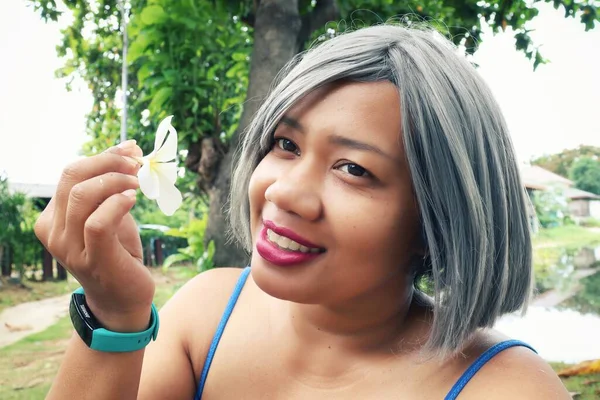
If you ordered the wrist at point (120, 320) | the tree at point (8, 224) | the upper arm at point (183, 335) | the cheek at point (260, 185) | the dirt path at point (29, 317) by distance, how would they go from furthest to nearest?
the tree at point (8, 224) → the dirt path at point (29, 317) → the upper arm at point (183, 335) → the cheek at point (260, 185) → the wrist at point (120, 320)

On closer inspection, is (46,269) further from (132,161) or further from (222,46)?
(132,161)

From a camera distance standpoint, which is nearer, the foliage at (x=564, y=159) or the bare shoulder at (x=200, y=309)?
the bare shoulder at (x=200, y=309)

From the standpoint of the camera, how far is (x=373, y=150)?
3.40 ft

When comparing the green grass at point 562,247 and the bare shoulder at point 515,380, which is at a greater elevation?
the bare shoulder at point 515,380

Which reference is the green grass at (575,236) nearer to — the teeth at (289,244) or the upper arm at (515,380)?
the upper arm at (515,380)

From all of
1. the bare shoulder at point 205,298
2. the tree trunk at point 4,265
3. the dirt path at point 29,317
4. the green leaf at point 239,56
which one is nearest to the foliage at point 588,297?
the green leaf at point 239,56

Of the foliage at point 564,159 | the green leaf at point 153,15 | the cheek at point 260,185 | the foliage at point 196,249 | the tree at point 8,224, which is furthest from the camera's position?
the tree at point 8,224

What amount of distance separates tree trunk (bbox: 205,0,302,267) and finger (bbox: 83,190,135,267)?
2244 mm

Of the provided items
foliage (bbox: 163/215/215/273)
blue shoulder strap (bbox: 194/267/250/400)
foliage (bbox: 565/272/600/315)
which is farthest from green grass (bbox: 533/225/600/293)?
blue shoulder strap (bbox: 194/267/250/400)

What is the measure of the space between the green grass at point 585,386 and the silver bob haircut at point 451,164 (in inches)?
108

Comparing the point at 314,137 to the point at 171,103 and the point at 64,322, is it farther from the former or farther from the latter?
the point at 64,322

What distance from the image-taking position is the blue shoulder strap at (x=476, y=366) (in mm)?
1065

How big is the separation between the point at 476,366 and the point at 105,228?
0.79 metres

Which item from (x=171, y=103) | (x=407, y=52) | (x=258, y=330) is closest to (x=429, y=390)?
(x=258, y=330)
